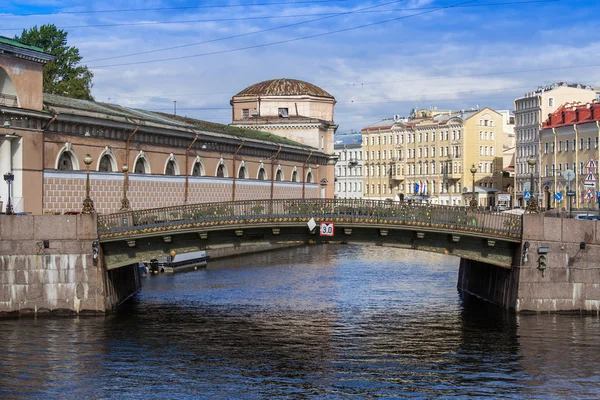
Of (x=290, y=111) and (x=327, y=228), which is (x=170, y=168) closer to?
(x=327, y=228)

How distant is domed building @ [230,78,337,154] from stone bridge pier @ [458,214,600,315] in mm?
56012

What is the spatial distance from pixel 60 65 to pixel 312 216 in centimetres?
6136

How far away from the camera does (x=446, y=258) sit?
81.2 m

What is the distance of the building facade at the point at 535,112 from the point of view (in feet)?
415

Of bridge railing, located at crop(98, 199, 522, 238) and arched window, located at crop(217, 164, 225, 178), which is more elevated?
arched window, located at crop(217, 164, 225, 178)

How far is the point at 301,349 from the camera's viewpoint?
3734cm

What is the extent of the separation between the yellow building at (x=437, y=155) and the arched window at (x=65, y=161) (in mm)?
91965

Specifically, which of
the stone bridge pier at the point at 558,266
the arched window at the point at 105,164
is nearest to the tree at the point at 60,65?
the arched window at the point at 105,164

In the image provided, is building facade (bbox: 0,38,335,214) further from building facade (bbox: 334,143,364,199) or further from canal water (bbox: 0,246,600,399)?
building facade (bbox: 334,143,364,199)

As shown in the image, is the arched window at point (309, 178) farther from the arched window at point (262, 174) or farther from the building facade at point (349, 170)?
the building facade at point (349, 170)

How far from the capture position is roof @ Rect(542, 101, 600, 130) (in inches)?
4311

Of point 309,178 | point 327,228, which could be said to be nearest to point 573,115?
point 309,178

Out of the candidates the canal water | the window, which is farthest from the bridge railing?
the window

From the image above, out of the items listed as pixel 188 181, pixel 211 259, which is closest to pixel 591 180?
pixel 188 181
